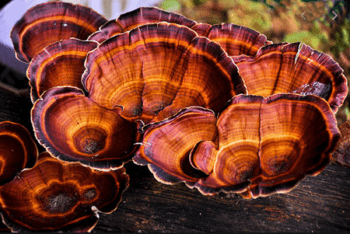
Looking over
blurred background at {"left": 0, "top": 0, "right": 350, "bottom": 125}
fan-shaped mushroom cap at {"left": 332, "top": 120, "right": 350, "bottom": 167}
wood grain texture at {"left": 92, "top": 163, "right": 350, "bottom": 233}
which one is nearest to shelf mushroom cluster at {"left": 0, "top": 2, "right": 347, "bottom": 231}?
wood grain texture at {"left": 92, "top": 163, "right": 350, "bottom": 233}

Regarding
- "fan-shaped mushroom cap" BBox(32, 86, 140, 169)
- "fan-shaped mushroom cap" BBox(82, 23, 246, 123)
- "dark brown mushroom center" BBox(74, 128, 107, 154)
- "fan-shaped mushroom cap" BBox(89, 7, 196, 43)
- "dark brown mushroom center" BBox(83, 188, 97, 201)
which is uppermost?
"fan-shaped mushroom cap" BBox(89, 7, 196, 43)

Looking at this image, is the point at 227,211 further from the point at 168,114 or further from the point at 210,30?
the point at 210,30

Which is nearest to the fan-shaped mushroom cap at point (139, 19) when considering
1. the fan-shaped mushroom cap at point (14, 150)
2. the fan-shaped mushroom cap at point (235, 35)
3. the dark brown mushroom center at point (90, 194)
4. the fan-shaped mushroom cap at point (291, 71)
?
the fan-shaped mushroom cap at point (235, 35)

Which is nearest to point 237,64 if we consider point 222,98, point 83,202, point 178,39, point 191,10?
point 222,98

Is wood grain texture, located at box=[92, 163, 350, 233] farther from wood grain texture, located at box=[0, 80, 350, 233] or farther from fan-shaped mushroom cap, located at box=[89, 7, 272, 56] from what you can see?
fan-shaped mushroom cap, located at box=[89, 7, 272, 56]

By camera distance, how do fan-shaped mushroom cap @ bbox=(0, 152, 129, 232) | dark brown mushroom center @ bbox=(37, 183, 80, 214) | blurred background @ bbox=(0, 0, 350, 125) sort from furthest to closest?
blurred background @ bbox=(0, 0, 350, 125) → dark brown mushroom center @ bbox=(37, 183, 80, 214) → fan-shaped mushroom cap @ bbox=(0, 152, 129, 232)

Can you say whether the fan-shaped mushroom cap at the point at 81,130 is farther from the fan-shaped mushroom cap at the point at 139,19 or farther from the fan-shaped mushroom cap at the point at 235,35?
the fan-shaped mushroom cap at the point at 235,35

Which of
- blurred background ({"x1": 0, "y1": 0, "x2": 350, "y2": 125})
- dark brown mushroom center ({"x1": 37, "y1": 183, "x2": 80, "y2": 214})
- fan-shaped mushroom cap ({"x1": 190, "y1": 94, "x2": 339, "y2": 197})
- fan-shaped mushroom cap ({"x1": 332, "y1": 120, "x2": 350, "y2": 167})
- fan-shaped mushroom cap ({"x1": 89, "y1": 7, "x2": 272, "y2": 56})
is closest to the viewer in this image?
fan-shaped mushroom cap ({"x1": 190, "y1": 94, "x2": 339, "y2": 197})

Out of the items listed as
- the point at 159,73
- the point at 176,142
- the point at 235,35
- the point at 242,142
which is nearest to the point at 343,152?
the point at 242,142
